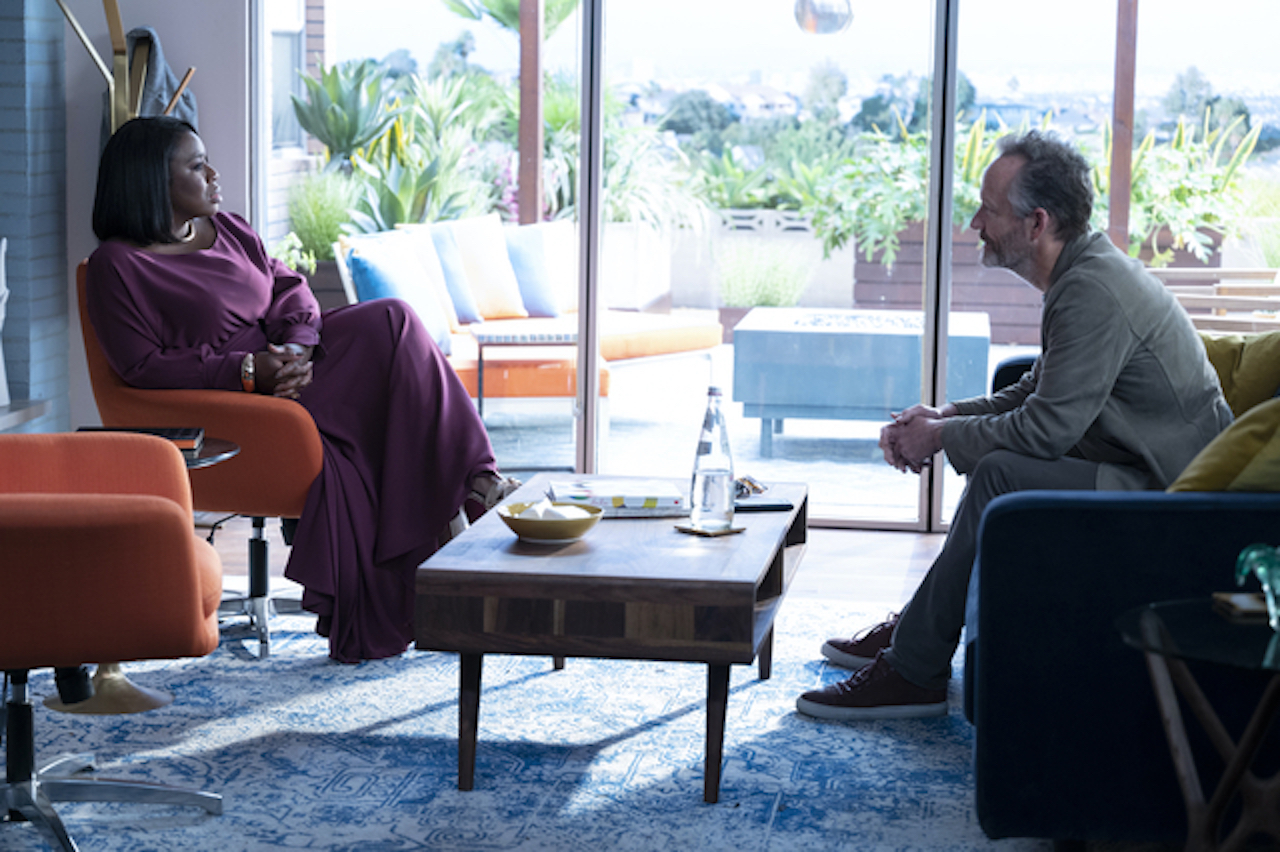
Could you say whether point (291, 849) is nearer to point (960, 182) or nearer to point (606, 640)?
point (606, 640)

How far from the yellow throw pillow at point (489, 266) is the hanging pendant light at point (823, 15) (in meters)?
1.21

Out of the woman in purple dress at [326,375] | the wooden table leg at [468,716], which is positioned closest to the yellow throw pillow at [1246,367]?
the woman in purple dress at [326,375]

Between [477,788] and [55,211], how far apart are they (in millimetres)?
2907

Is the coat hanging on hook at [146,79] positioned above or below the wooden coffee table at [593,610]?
above

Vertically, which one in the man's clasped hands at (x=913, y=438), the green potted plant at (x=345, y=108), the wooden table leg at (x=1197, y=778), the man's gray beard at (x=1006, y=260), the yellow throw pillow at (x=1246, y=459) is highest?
the green potted plant at (x=345, y=108)

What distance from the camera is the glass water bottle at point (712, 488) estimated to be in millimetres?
2766

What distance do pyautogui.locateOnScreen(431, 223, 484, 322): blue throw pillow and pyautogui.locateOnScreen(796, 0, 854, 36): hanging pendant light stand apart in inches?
53.4

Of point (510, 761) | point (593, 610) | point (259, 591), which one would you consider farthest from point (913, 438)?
point (259, 591)

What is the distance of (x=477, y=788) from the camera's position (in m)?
2.58

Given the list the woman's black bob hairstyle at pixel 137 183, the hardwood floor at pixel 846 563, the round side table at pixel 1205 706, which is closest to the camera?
the round side table at pixel 1205 706

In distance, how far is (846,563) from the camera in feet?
14.1

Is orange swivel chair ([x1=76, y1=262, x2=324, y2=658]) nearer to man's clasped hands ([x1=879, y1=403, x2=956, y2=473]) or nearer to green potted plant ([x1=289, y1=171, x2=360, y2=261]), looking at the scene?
man's clasped hands ([x1=879, y1=403, x2=956, y2=473])

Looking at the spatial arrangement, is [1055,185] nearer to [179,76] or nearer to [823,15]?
[823,15]

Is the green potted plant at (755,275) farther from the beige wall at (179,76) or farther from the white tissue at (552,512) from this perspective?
the white tissue at (552,512)
